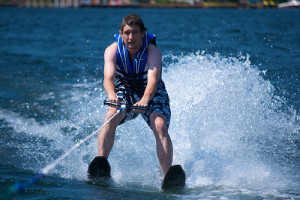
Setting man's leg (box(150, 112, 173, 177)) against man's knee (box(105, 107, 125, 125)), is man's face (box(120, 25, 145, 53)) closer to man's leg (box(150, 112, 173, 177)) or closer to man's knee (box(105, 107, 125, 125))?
man's knee (box(105, 107, 125, 125))

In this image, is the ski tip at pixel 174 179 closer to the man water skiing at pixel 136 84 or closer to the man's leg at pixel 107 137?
the man water skiing at pixel 136 84

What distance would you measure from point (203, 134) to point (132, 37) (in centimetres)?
183

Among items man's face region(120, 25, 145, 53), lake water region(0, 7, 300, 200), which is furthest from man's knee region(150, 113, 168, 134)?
man's face region(120, 25, 145, 53)

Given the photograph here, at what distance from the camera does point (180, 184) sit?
401 cm

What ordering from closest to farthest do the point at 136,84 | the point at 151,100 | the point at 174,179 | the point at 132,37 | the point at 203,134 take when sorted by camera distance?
the point at 174,179, the point at 132,37, the point at 151,100, the point at 136,84, the point at 203,134

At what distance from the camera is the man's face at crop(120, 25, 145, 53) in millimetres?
4027

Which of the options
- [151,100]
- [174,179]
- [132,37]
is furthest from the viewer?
[151,100]

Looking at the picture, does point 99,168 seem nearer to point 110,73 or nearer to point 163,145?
point 163,145

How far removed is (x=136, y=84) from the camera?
4363 mm

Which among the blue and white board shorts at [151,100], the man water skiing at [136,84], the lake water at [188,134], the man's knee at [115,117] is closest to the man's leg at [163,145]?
the man water skiing at [136,84]

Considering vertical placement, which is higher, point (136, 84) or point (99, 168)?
point (136, 84)

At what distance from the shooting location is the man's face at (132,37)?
13.2 feet

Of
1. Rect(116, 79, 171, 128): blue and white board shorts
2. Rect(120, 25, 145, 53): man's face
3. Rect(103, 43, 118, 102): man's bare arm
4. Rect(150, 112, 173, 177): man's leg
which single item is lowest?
Rect(150, 112, 173, 177): man's leg

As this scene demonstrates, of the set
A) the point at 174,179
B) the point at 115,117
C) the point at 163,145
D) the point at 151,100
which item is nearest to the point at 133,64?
the point at 151,100
